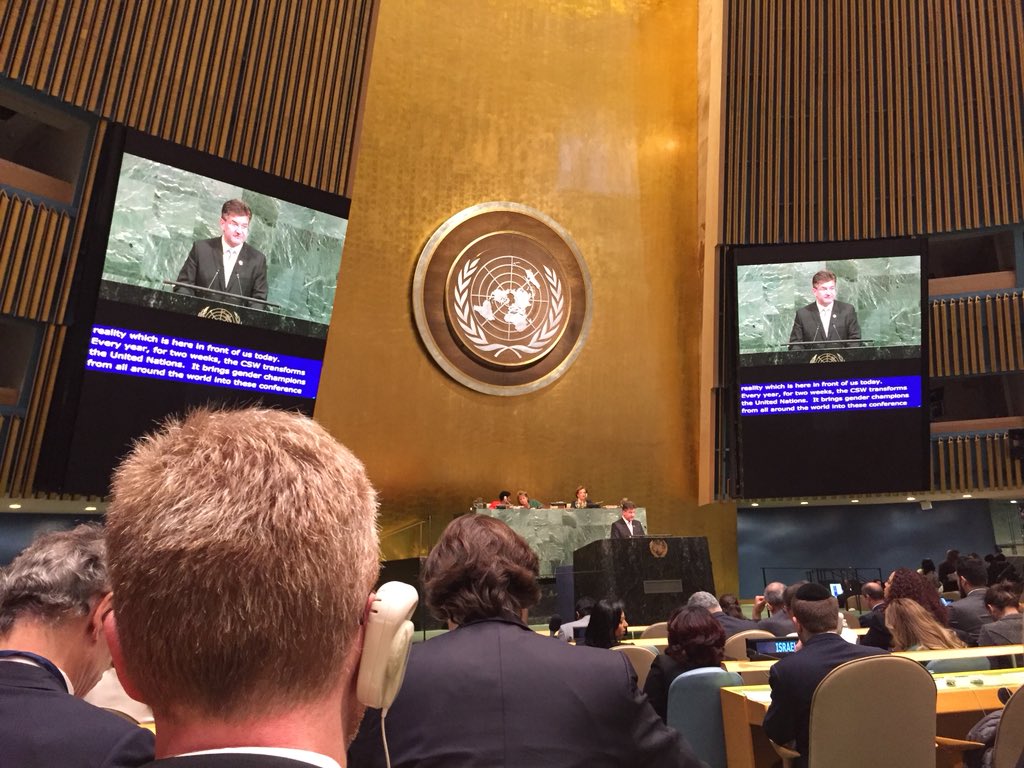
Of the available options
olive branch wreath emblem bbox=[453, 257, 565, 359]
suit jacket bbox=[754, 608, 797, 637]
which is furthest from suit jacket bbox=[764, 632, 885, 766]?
olive branch wreath emblem bbox=[453, 257, 565, 359]

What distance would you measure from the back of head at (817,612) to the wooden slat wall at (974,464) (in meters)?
9.94

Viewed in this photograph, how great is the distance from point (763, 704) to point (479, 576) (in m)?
1.39

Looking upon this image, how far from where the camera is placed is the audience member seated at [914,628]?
378 cm

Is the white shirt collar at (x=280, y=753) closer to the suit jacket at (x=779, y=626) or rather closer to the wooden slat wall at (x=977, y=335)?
the suit jacket at (x=779, y=626)

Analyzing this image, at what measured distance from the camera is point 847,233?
11.7 meters

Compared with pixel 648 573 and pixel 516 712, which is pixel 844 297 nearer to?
pixel 648 573

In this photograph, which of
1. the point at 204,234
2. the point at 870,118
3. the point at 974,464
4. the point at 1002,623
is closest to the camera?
the point at 1002,623

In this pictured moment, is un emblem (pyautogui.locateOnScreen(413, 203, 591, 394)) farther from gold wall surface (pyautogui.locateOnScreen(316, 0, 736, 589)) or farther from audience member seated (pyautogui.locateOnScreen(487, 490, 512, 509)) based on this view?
audience member seated (pyautogui.locateOnScreen(487, 490, 512, 509))

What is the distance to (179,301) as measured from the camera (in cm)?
841

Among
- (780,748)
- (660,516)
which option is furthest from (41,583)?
(660,516)

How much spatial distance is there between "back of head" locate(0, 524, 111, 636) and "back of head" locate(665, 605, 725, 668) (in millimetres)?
2245

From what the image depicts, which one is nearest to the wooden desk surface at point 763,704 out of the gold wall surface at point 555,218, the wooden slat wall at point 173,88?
the wooden slat wall at point 173,88

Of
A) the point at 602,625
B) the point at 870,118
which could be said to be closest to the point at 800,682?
the point at 602,625

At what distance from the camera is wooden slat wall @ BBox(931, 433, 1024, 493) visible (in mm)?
11438
